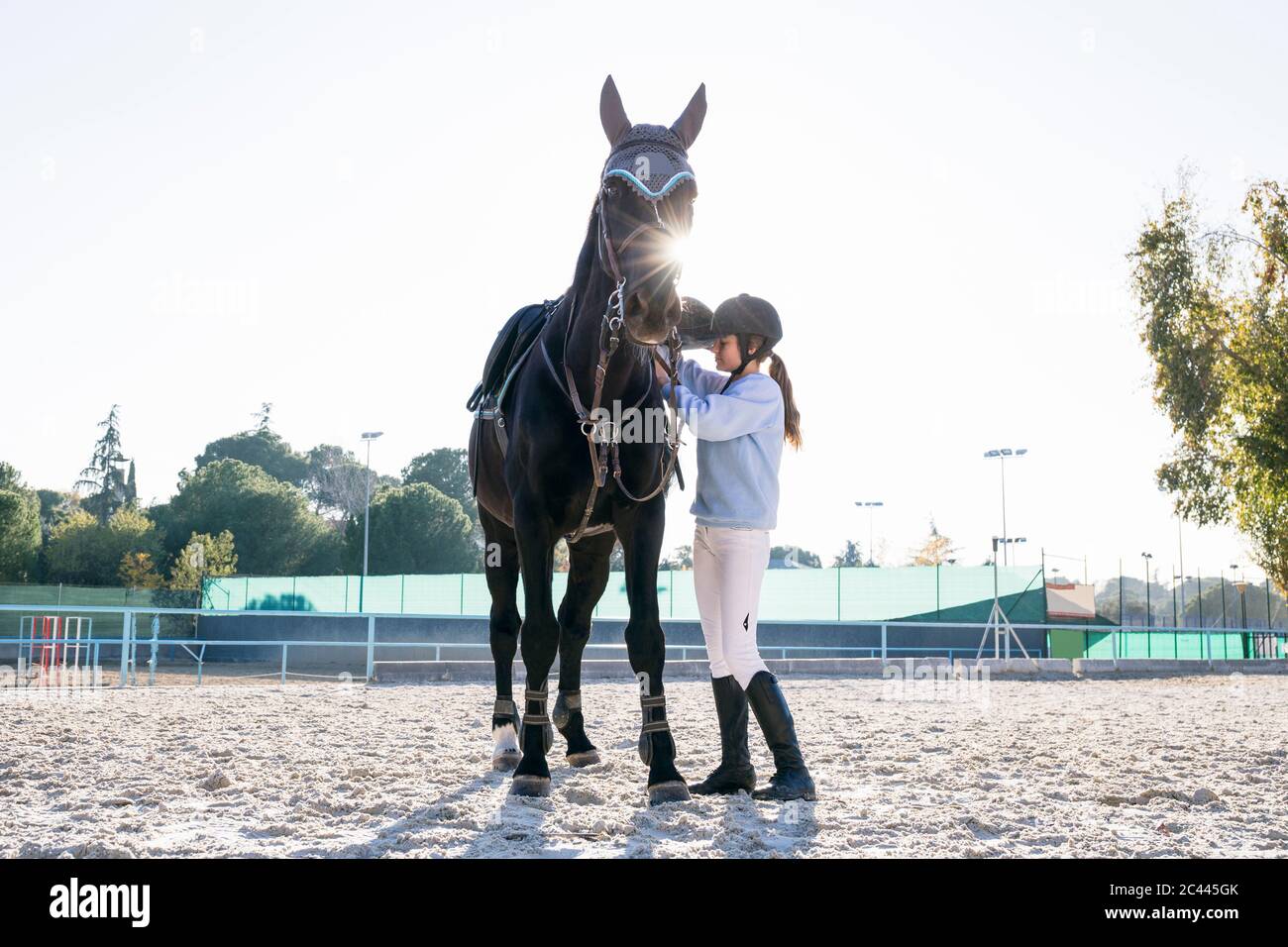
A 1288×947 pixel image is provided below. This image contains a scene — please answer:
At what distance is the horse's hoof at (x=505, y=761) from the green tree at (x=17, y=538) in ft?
168

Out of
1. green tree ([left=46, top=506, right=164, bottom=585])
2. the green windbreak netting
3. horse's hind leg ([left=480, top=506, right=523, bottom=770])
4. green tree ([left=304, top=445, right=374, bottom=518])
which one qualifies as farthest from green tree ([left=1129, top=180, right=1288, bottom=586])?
green tree ([left=304, top=445, right=374, bottom=518])

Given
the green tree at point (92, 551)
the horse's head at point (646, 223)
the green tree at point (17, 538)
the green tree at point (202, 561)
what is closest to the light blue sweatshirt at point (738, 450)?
the horse's head at point (646, 223)

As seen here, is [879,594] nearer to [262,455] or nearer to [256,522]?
[256,522]

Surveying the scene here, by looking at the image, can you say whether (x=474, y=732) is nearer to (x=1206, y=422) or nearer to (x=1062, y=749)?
(x=1062, y=749)

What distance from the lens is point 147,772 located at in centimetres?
504

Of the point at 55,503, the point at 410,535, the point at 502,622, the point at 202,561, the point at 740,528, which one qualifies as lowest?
the point at 502,622

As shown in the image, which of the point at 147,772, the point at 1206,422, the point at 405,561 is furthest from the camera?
the point at 405,561

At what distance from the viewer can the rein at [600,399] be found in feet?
13.4

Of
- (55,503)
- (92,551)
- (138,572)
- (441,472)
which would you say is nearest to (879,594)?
(138,572)

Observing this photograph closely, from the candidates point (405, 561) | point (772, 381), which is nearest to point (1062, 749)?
point (772, 381)

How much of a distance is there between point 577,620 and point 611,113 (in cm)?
256

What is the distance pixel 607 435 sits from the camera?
4.37 m

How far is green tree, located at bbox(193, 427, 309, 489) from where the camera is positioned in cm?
8938
